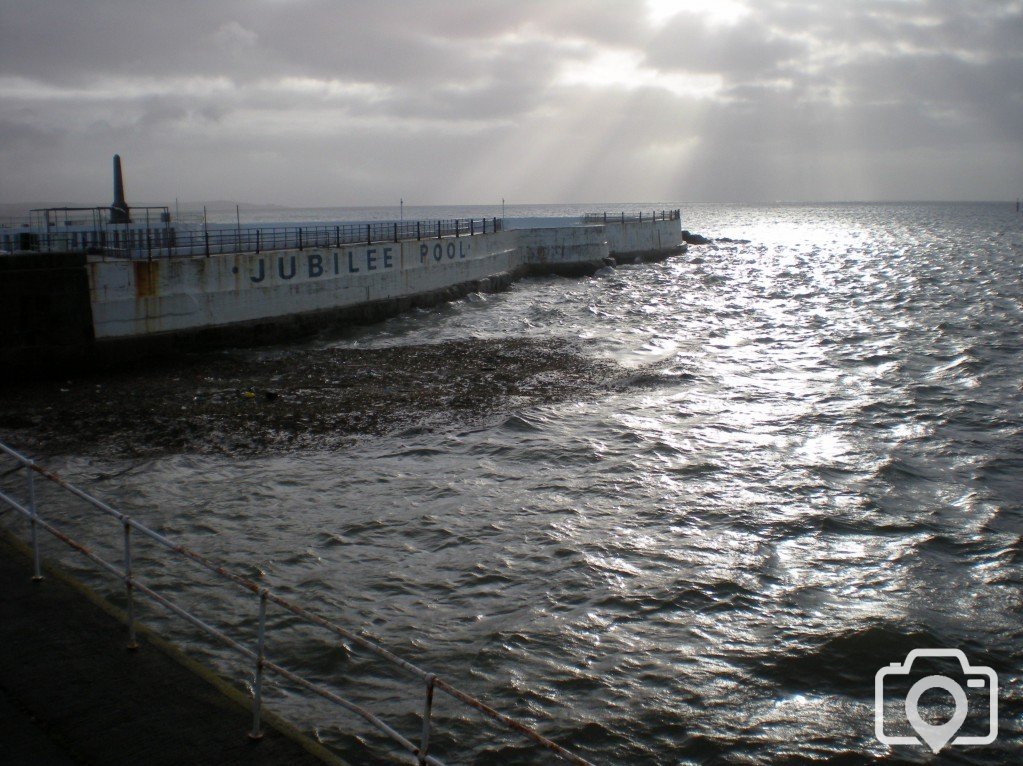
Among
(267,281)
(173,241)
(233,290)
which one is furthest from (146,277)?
(267,281)

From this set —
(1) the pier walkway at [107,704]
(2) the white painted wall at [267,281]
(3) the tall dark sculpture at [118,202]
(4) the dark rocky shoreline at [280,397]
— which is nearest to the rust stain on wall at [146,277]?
(2) the white painted wall at [267,281]

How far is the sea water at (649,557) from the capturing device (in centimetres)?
771

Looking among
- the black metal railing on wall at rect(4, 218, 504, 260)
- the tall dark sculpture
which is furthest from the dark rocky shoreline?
the tall dark sculpture

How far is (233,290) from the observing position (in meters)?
24.0

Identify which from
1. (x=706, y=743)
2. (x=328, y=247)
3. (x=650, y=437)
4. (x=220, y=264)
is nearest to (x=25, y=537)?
(x=706, y=743)

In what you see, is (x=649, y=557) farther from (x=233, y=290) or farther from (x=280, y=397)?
(x=233, y=290)

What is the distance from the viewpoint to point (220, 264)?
23438 mm

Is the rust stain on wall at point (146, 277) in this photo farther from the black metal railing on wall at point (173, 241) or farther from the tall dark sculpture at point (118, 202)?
the tall dark sculpture at point (118, 202)

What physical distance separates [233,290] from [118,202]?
14.7 meters

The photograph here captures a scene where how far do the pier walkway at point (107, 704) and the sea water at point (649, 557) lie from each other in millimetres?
1665

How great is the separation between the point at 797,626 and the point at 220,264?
1920 centimetres

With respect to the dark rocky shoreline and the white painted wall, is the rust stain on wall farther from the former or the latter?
the dark rocky shoreline

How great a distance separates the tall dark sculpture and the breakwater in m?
8.43

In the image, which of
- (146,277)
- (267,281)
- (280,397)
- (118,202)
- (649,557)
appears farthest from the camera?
(118,202)
